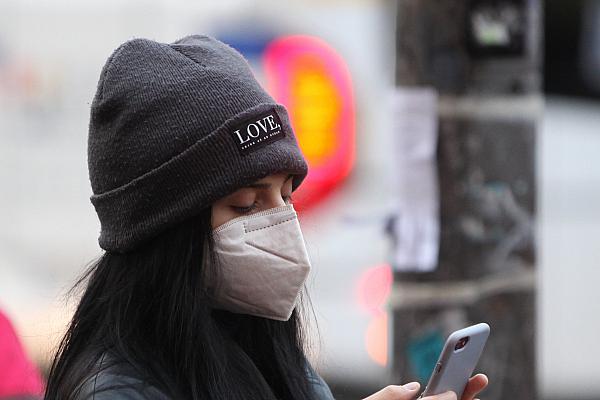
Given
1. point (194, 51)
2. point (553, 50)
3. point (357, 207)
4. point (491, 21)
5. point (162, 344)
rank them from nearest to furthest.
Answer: point (162, 344) < point (194, 51) < point (491, 21) < point (357, 207) < point (553, 50)

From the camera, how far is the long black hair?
1772mm

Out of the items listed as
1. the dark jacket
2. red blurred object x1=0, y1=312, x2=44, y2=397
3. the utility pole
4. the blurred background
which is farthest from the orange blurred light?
the dark jacket

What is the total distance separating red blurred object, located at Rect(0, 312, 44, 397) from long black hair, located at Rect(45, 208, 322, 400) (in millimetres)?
1280

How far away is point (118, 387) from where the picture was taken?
1.70 meters

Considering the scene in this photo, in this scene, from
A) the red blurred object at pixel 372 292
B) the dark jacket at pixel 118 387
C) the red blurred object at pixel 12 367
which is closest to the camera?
the dark jacket at pixel 118 387

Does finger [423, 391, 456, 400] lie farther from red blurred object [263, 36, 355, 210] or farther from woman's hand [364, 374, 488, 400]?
red blurred object [263, 36, 355, 210]

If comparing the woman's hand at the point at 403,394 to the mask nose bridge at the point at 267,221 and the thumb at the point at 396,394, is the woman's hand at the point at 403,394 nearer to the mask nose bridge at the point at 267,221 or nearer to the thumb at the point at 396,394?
the thumb at the point at 396,394

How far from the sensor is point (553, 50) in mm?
6020

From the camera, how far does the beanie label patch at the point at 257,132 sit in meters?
1.89

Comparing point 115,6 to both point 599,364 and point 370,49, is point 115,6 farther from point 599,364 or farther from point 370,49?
point 599,364

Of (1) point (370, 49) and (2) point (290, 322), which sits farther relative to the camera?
(1) point (370, 49)

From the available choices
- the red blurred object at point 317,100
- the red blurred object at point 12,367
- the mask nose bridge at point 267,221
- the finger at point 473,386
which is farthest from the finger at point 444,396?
the red blurred object at point 317,100

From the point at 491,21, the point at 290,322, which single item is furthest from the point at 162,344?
the point at 491,21

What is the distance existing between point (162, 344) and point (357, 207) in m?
3.82
